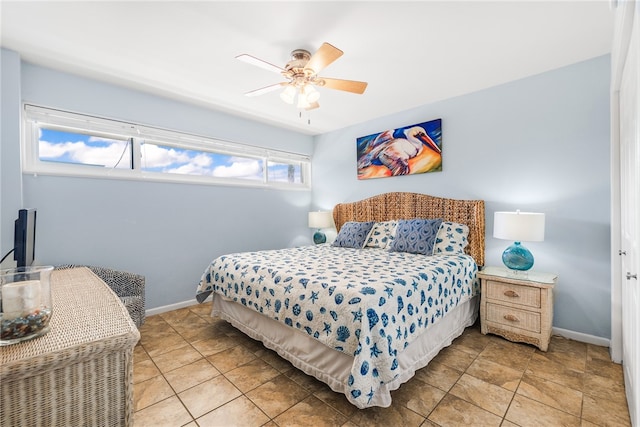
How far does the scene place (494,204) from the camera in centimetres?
303

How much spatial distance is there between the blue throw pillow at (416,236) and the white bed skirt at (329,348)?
0.64 metres

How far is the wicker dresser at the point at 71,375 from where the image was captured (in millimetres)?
715

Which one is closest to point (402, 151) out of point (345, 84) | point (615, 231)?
point (345, 84)

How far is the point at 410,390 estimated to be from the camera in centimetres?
184

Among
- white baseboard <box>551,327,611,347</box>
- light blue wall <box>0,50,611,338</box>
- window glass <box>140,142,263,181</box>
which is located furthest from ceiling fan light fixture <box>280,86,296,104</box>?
white baseboard <box>551,327,611,347</box>

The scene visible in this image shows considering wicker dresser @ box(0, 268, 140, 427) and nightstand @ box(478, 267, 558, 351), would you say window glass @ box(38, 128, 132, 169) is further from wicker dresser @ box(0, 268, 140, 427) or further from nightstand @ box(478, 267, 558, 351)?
nightstand @ box(478, 267, 558, 351)

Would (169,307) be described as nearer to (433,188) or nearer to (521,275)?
(433,188)

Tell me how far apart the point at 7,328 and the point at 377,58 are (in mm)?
2674

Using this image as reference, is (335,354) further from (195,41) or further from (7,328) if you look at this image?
(195,41)

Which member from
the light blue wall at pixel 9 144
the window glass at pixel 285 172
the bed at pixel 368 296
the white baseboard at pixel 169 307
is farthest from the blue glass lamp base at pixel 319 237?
the light blue wall at pixel 9 144

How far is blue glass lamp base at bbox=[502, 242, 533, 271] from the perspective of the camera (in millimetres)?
2578

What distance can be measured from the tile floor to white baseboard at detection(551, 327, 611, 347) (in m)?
0.07

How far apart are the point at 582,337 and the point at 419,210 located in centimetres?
185

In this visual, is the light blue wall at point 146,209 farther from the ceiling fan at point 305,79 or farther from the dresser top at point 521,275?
the dresser top at point 521,275
